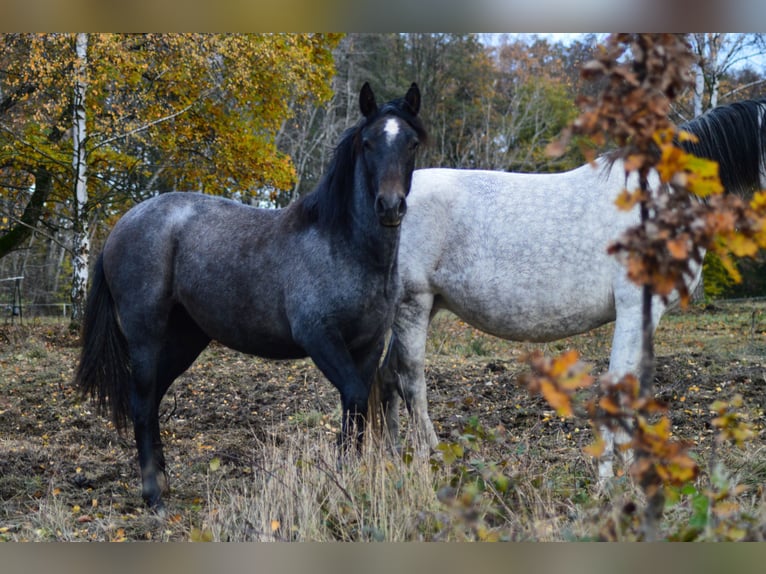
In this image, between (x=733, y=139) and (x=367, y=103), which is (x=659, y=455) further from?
(x=733, y=139)

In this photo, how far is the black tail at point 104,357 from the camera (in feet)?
15.6

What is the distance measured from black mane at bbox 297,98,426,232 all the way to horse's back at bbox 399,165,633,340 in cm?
74

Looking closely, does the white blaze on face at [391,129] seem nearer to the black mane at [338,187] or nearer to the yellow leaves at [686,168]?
the black mane at [338,187]

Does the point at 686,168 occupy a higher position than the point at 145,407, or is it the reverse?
the point at 686,168

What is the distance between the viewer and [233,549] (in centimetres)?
200

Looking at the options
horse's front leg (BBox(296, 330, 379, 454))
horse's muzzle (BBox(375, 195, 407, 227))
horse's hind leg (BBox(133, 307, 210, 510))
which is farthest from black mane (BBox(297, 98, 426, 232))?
horse's hind leg (BBox(133, 307, 210, 510))

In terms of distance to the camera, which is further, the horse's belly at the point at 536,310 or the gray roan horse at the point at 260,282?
the horse's belly at the point at 536,310

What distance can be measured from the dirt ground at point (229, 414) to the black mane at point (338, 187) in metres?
1.16

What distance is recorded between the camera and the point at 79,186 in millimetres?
11211

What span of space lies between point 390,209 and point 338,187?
0.65m

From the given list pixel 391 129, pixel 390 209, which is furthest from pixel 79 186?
pixel 390 209

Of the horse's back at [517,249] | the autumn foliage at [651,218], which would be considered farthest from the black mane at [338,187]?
the autumn foliage at [651,218]

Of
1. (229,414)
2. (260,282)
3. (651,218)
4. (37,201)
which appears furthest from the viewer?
(37,201)
